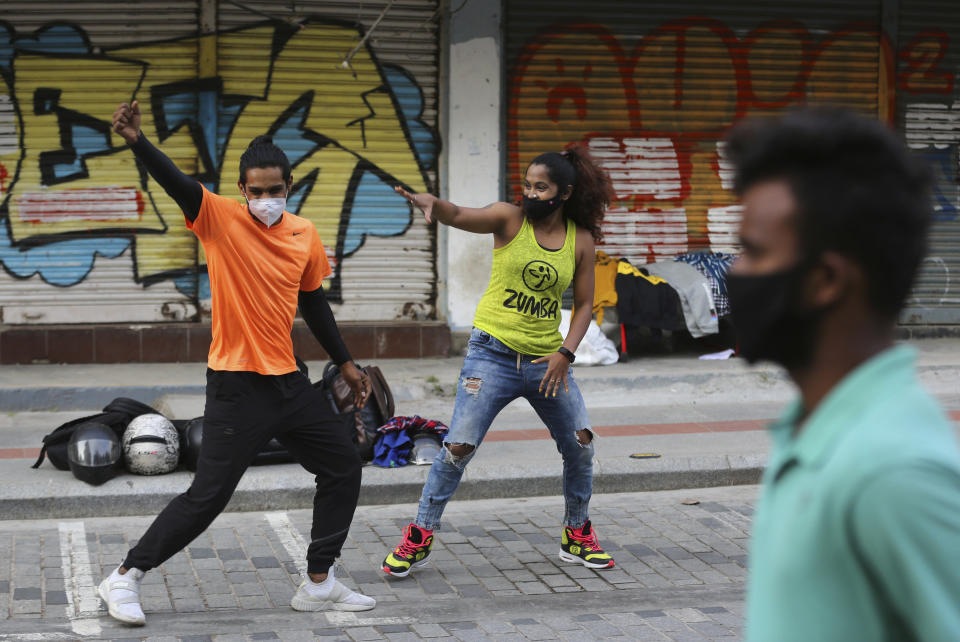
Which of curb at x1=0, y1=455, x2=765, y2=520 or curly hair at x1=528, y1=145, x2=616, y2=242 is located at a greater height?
curly hair at x1=528, y1=145, x2=616, y2=242

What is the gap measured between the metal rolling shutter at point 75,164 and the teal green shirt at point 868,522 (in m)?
9.58

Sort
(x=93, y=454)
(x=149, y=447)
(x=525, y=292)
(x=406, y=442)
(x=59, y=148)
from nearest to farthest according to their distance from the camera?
1. (x=525, y=292)
2. (x=93, y=454)
3. (x=149, y=447)
4. (x=406, y=442)
5. (x=59, y=148)

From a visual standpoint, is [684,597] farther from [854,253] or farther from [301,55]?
[301,55]

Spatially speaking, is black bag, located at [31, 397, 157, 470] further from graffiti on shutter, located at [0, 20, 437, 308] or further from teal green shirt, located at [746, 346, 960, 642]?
teal green shirt, located at [746, 346, 960, 642]

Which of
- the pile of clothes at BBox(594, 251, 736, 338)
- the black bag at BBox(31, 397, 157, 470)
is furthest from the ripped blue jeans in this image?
the pile of clothes at BBox(594, 251, 736, 338)

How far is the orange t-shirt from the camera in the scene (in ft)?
15.2

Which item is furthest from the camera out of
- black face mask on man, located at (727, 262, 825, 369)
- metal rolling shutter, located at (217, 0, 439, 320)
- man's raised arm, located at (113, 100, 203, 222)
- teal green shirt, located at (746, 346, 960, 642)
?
metal rolling shutter, located at (217, 0, 439, 320)

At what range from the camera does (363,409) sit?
734 cm

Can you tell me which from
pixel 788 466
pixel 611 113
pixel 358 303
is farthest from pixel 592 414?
pixel 788 466

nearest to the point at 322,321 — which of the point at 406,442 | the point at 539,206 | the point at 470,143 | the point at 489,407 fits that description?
the point at 489,407

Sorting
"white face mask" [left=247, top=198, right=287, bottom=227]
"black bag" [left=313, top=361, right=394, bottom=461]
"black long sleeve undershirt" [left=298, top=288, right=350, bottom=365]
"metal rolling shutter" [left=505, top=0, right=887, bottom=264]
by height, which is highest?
"metal rolling shutter" [left=505, top=0, right=887, bottom=264]

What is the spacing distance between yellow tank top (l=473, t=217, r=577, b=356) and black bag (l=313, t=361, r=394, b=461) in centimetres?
196

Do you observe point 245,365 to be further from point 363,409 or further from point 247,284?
point 363,409

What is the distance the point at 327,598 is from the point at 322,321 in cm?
119
